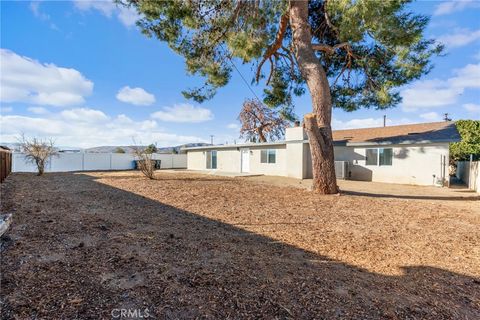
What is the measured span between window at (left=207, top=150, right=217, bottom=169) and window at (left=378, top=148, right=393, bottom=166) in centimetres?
1285

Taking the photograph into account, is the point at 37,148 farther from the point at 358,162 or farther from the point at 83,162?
the point at 358,162

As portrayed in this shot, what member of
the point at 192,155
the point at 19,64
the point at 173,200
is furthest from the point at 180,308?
the point at 192,155

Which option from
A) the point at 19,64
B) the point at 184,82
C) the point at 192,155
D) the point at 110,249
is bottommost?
the point at 110,249

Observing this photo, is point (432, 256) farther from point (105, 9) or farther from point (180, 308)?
point (105, 9)

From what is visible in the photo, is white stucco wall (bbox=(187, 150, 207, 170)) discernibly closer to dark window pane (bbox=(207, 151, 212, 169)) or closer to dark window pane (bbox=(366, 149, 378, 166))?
dark window pane (bbox=(207, 151, 212, 169))

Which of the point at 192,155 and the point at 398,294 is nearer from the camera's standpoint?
the point at 398,294

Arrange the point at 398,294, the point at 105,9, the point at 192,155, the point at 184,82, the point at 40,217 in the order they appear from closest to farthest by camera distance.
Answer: the point at 398,294, the point at 40,217, the point at 105,9, the point at 184,82, the point at 192,155

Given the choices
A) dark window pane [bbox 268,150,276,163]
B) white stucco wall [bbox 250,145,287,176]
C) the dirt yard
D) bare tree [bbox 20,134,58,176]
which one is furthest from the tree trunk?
bare tree [bbox 20,134,58,176]

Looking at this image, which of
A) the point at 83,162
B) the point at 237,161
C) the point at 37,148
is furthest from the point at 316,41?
the point at 83,162

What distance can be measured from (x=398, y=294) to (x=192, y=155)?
23.3 m

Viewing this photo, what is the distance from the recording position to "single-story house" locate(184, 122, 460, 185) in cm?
1295

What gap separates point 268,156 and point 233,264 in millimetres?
15402

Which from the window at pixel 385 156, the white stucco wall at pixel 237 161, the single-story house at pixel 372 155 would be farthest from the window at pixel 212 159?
the window at pixel 385 156

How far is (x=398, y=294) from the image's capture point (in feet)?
8.98
